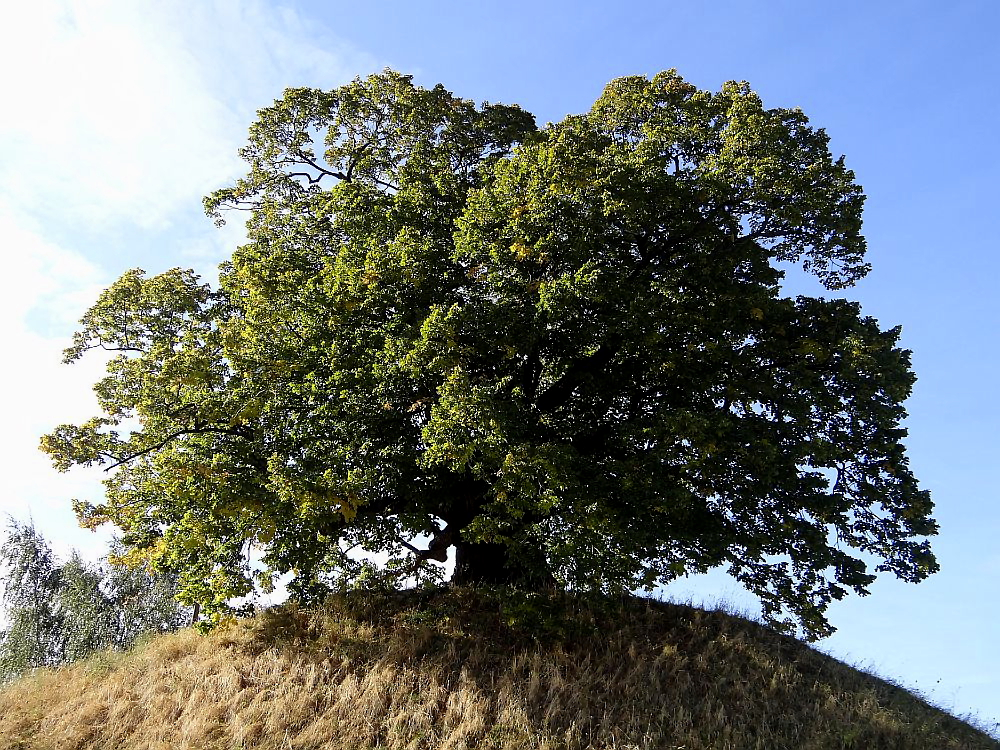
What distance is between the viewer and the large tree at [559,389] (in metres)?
13.6

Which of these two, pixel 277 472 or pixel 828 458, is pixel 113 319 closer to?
pixel 277 472

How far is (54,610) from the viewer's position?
28156 mm

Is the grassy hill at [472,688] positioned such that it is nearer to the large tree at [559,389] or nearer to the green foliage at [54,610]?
the large tree at [559,389]

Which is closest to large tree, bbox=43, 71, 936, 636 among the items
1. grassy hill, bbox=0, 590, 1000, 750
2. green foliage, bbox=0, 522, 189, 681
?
grassy hill, bbox=0, 590, 1000, 750

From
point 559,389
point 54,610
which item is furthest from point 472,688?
point 54,610

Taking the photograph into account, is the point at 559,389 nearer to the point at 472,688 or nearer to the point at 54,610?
the point at 472,688

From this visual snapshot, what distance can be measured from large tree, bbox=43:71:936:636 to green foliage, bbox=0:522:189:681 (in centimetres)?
1415

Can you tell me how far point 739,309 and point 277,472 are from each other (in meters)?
9.92

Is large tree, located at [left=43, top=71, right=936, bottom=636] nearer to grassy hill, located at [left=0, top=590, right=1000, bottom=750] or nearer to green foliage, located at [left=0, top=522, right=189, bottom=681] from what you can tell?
grassy hill, located at [left=0, top=590, right=1000, bottom=750]

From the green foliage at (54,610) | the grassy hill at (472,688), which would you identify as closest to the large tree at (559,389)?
the grassy hill at (472,688)

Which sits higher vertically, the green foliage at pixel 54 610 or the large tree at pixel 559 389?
the large tree at pixel 559 389

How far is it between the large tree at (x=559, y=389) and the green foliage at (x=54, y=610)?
14.1 m

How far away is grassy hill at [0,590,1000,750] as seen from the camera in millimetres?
12383

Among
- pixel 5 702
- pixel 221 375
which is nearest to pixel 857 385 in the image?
pixel 221 375
